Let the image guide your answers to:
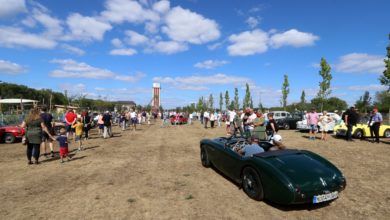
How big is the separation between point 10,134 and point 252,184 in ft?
46.3

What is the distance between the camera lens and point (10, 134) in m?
14.5

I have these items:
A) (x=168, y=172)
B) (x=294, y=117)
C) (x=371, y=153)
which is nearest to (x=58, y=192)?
(x=168, y=172)

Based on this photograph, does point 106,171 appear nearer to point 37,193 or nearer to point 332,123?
point 37,193

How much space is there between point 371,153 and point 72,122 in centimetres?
1238

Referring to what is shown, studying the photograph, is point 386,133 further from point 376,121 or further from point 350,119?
point 350,119

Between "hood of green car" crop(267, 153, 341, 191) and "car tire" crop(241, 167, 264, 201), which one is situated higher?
"hood of green car" crop(267, 153, 341, 191)

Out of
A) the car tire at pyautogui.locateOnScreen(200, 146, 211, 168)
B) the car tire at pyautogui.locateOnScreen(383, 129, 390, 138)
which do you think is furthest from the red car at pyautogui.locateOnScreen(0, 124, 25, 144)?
the car tire at pyautogui.locateOnScreen(383, 129, 390, 138)

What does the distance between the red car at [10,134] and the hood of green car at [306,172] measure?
46.9 ft

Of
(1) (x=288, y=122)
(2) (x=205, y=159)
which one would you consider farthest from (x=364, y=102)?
(2) (x=205, y=159)

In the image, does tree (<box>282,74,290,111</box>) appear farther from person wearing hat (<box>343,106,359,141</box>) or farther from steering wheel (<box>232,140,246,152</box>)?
steering wheel (<box>232,140,246,152</box>)

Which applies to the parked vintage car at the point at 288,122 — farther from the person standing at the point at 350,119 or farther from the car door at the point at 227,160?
the car door at the point at 227,160

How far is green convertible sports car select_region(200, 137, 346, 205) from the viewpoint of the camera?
441cm

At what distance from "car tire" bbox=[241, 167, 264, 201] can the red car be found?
13.7 m

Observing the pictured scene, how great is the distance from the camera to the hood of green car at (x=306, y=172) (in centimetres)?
446
